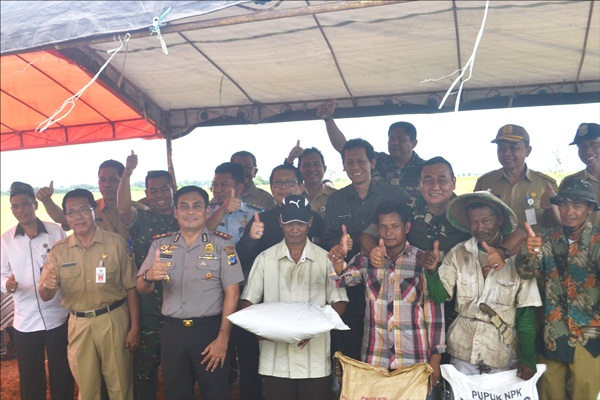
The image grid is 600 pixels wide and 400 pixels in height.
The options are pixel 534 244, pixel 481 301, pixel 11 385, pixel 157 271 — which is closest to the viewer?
pixel 534 244

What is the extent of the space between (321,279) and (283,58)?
2.10 meters

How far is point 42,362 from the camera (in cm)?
401

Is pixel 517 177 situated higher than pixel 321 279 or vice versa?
pixel 517 177

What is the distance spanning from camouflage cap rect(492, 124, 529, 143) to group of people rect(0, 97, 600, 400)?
0.04ft

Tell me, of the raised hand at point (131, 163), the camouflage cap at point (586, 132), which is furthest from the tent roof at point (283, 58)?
the raised hand at point (131, 163)

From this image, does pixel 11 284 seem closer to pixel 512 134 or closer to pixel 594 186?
pixel 512 134

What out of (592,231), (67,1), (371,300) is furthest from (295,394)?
(67,1)

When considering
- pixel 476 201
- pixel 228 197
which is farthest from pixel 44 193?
pixel 476 201

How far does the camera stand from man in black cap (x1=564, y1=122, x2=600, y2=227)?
3756 mm

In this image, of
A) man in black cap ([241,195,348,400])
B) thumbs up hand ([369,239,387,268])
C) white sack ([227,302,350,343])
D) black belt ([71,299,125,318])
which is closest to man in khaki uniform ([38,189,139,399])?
black belt ([71,299,125,318])

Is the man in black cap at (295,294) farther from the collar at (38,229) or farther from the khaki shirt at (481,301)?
the collar at (38,229)

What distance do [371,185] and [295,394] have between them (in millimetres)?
1682

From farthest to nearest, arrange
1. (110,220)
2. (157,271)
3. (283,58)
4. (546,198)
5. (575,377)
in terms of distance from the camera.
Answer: (110,220) → (283,58) → (546,198) → (157,271) → (575,377)

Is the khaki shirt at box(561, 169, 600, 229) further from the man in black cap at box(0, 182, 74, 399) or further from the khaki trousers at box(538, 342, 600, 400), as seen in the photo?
the man in black cap at box(0, 182, 74, 399)
